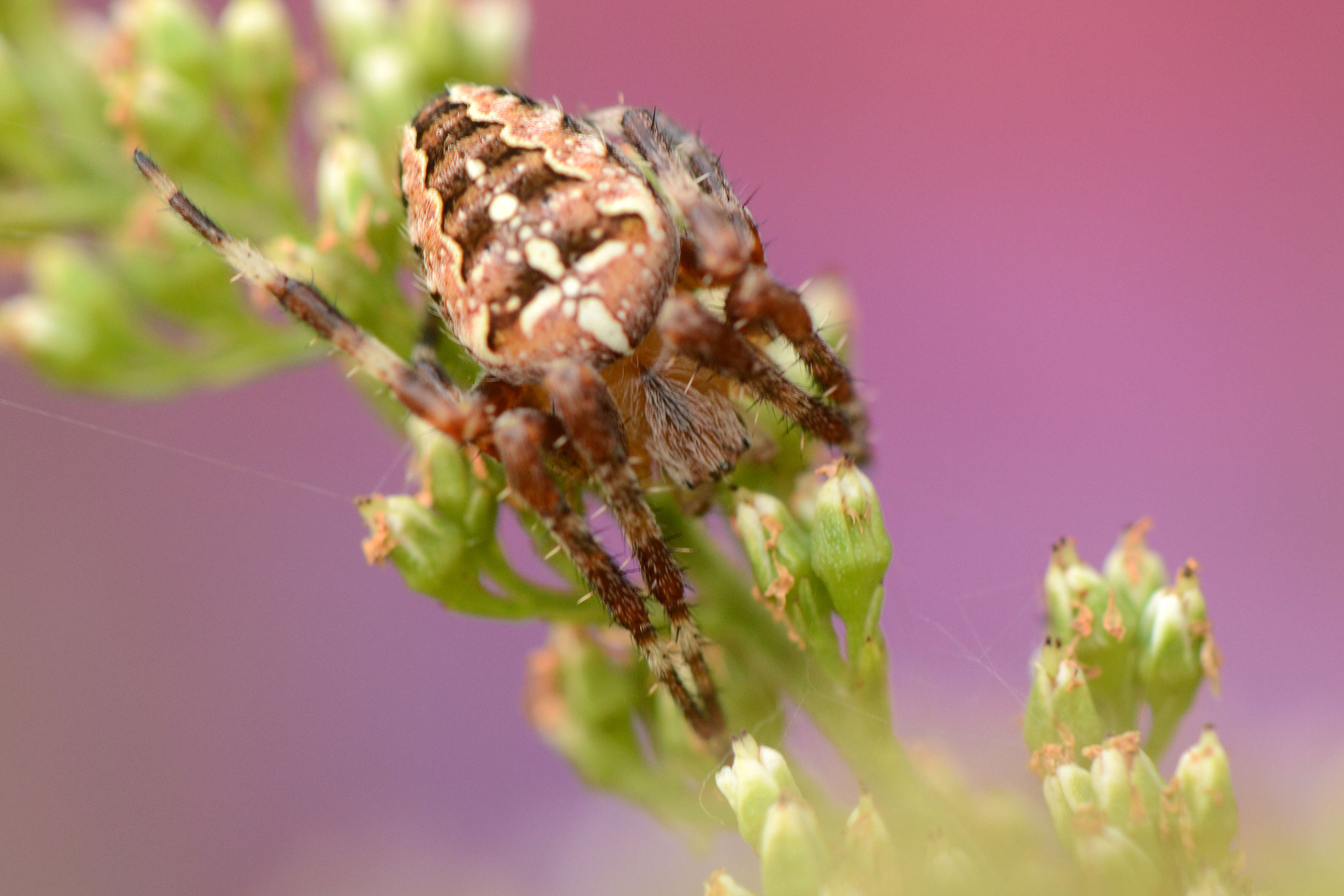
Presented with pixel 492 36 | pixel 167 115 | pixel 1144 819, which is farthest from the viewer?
pixel 492 36

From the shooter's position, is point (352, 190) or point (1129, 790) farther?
point (352, 190)

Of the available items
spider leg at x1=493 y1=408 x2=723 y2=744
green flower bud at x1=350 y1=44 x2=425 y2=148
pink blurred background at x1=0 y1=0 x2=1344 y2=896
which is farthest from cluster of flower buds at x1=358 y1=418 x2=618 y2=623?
pink blurred background at x1=0 y1=0 x2=1344 y2=896

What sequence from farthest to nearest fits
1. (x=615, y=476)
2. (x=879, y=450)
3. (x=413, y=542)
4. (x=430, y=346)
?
(x=879, y=450) < (x=430, y=346) < (x=413, y=542) < (x=615, y=476)

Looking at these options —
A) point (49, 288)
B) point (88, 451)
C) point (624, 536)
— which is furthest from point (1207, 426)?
point (88, 451)

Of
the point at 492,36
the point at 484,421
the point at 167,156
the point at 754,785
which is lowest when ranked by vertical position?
the point at 754,785

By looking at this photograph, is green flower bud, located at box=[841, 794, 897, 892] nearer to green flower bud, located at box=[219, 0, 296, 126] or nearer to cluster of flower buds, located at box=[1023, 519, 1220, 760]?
cluster of flower buds, located at box=[1023, 519, 1220, 760]

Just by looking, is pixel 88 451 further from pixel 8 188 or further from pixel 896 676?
pixel 896 676

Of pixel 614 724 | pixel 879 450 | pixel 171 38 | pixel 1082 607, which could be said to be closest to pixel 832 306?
pixel 1082 607

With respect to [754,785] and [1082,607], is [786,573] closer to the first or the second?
[754,785]
